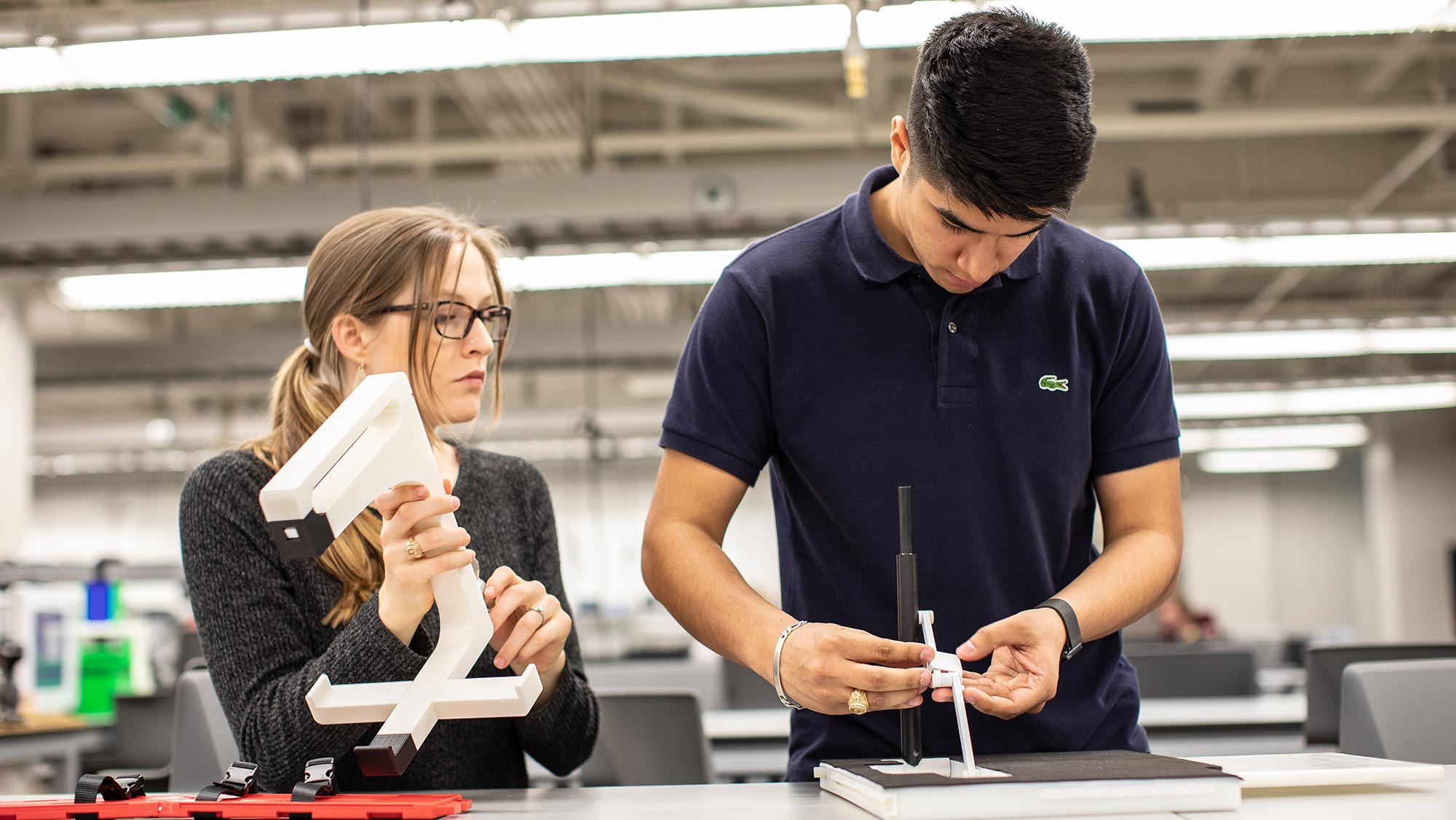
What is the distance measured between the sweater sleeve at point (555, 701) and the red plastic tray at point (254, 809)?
1.24ft

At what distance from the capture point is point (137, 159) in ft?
25.0

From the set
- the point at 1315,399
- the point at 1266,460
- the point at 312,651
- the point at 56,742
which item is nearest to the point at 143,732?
the point at 56,742

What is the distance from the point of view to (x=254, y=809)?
96 cm

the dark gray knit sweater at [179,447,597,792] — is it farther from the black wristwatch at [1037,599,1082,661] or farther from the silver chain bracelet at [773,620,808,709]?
the black wristwatch at [1037,599,1082,661]

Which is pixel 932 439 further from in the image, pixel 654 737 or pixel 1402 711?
pixel 654 737

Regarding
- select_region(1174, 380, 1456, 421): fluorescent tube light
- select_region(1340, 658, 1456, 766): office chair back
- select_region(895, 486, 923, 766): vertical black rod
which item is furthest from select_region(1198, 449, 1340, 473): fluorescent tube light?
select_region(895, 486, 923, 766): vertical black rod

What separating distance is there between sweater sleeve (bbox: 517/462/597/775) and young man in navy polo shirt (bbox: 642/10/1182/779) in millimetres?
178

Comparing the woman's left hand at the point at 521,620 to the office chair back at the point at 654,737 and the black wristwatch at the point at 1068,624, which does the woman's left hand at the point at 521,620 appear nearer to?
the black wristwatch at the point at 1068,624

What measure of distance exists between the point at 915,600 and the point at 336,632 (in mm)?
662

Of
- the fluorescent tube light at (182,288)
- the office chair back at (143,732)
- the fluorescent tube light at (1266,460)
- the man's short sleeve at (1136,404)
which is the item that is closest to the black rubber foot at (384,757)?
the man's short sleeve at (1136,404)

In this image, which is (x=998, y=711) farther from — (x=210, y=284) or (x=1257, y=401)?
(x=1257, y=401)

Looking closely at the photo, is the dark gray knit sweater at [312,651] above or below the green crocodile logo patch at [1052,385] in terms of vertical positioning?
below

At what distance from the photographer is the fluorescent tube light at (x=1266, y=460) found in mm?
13930

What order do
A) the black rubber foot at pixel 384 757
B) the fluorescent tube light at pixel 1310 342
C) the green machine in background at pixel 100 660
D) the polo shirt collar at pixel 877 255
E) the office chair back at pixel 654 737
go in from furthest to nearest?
1. the fluorescent tube light at pixel 1310 342
2. the green machine in background at pixel 100 660
3. the office chair back at pixel 654 737
4. the polo shirt collar at pixel 877 255
5. the black rubber foot at pixel 384 757
